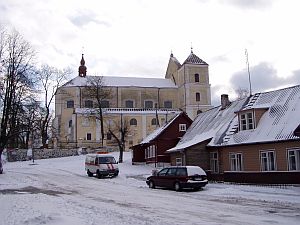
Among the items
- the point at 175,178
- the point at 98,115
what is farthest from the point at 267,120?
the point at 98,115

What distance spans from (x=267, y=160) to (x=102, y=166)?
15.3m

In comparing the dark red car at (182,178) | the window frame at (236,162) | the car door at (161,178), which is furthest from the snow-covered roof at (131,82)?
the dark red car at (182,178)

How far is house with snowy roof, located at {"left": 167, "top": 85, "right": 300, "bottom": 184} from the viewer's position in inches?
982

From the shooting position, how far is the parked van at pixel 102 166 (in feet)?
117

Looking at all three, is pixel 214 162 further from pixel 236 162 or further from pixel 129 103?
pixel 129 103

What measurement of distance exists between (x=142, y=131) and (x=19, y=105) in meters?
42.1

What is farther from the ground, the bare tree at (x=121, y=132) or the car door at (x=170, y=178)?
the bare tree at (x=121, y=132)

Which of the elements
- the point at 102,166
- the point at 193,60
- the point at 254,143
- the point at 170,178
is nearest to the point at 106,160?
the point at 102,166

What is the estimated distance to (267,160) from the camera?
26.1 meters

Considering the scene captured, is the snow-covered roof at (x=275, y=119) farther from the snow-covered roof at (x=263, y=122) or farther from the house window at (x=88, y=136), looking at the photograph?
the house window at (x=88, y=136)

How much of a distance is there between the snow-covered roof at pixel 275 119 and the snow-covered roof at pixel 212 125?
145cm

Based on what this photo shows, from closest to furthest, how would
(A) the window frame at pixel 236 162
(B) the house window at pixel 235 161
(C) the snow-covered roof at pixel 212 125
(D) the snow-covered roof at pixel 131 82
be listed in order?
(A) the window frame at pixel 236 162 → (B) the house window at pixel 235 161 → (C) the snow-covered roof at pixel 212 125 → (D) the snow-covered roof at pixel 131 82

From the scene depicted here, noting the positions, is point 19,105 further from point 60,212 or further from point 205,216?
point 205,216

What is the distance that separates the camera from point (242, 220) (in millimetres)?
12133
